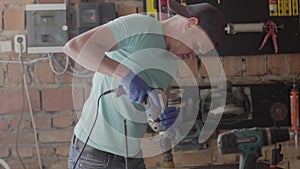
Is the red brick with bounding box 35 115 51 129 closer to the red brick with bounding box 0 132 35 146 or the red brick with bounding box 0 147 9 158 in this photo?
the red brick with bounding box 0 132 35 146

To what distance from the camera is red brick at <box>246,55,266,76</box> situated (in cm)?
190

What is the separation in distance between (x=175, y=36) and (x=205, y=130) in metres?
0.72

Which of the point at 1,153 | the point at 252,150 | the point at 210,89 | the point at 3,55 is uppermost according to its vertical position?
the point at 3,55

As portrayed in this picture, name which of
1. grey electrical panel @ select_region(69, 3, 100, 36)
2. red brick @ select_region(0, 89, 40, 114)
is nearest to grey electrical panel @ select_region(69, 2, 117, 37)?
grey electrical panel @ select_region(69, 3, 100, 36)

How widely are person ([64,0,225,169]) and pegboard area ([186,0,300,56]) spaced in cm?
64

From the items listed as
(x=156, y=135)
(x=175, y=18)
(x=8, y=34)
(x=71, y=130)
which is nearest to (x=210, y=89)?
(x=156, y=135)

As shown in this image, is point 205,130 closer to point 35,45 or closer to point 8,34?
point 35,45

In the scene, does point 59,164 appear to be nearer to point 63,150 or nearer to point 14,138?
point 63,150

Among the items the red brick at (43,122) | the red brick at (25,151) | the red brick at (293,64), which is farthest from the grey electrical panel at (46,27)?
the red brick at (293,64)

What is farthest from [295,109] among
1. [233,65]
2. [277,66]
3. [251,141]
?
[251,141]

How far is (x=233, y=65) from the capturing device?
74.5 inches

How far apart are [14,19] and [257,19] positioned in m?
0.98

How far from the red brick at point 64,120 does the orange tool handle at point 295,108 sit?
89cm

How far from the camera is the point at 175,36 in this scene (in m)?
1.16
